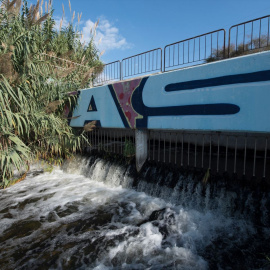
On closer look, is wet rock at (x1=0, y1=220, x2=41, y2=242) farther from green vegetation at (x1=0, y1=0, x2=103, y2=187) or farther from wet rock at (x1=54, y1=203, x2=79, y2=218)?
green vegetation at (x1=0, y1=0, x2=103, y2=187)

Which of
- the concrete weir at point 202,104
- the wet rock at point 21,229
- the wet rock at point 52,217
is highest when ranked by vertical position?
the concrete weir at point 202,104

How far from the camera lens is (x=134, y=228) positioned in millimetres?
2969

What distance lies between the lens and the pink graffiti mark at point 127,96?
441 cm

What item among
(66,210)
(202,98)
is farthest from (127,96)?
(66,210)

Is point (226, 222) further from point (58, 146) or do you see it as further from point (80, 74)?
point (80, 74)

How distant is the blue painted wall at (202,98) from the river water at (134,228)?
119cm

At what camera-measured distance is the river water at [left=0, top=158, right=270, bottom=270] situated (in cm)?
233

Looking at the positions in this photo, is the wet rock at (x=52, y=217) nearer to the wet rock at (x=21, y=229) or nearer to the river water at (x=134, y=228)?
the river water at (x=134, y=228)

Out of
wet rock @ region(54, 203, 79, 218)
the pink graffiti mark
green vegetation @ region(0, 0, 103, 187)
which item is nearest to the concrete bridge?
the pink graffiti mark

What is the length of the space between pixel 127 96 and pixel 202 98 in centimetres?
190

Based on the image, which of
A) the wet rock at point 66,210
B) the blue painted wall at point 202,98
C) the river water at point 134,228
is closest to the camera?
the river water at point 134,228

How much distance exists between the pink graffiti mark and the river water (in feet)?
4.83

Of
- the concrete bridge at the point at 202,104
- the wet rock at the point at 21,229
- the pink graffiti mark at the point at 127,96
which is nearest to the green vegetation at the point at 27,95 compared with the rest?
the concrete bridge at the point at 202,104

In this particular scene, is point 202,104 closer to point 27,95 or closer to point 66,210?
point 66,210
